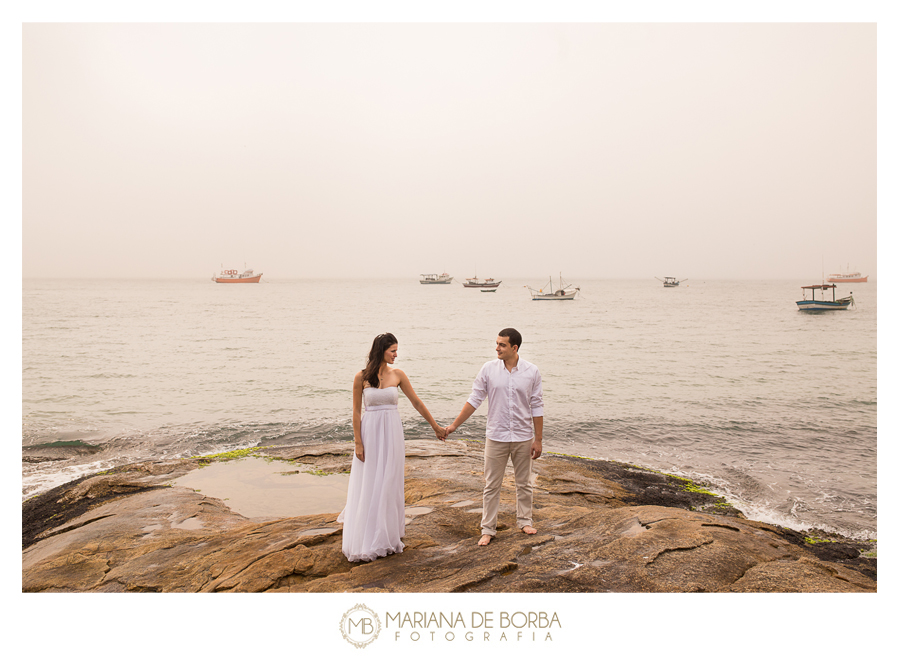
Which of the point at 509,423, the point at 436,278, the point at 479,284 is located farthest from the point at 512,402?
the point at 436,278

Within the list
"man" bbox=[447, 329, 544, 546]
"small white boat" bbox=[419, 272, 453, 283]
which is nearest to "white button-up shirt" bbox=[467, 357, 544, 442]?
"man" bbox=[447, 329, 544, 546]

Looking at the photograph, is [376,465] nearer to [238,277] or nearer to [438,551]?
[438,551]

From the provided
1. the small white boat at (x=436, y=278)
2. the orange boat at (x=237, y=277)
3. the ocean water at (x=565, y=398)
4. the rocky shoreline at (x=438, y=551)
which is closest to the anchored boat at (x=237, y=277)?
the orange boat at (x=237, y=277)

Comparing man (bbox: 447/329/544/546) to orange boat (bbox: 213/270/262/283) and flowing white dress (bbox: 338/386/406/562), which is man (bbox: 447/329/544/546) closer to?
flowing white dress (bbox: 338/386/406/562)

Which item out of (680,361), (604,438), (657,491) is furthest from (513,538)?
(680,361)

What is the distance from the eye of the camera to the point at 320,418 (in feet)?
48.6

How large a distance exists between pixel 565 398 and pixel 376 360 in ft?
47.0

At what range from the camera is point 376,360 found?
463 cm

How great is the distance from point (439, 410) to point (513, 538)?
11.6 m

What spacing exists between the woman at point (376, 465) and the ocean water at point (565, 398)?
7351 mm

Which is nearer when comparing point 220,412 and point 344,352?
point 220,412

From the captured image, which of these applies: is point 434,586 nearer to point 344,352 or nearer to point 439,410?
point 439,410

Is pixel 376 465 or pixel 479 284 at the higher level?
pixel 479 284
